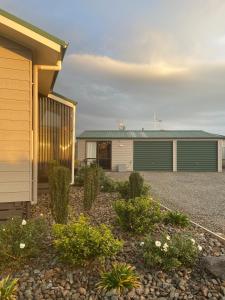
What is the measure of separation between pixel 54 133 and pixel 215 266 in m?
7.15

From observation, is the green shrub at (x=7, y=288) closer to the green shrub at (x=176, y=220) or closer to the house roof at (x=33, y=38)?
the green shrub at (x=176, y=220)

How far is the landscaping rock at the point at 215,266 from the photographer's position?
12.4 feet

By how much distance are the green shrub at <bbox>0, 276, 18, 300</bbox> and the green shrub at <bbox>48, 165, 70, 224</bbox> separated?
186 cm

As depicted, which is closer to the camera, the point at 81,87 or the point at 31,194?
the point at 31,194

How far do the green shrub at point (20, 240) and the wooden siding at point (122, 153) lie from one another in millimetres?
17357

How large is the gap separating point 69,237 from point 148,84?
846 inches

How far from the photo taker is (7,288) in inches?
132

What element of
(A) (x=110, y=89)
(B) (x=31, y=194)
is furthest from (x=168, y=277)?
(A) (x=110, y=89)

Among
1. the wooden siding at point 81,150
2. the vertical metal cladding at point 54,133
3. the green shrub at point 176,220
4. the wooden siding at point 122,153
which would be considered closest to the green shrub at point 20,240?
the green shrub at point 176,220

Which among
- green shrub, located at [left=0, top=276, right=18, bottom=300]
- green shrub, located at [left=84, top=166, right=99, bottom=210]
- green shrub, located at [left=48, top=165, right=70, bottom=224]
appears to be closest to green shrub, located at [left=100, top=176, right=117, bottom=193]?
green shrub, located at [left=84, top=166, right=99, bottom=210]

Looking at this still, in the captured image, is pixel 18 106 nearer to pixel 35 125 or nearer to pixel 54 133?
pixel 35 125

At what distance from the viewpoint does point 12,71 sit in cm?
571

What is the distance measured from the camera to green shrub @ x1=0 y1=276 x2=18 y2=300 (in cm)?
327

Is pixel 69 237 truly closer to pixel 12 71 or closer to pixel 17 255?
pixel 17 255
